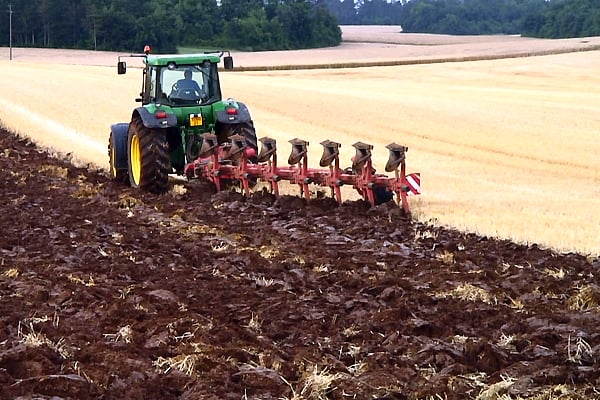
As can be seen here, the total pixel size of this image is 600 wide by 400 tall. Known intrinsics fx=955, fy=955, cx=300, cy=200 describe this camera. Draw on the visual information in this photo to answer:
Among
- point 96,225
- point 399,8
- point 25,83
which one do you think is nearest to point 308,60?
point 25,83

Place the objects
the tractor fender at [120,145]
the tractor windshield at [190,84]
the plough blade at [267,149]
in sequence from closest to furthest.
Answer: the plough blade at [267,149], the tractor windshield at [190,84], the tractor fender at [120,145]

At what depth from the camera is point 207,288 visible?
7059 mm

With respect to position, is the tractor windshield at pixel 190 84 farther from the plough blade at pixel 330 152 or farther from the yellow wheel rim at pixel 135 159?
the plough blade at pixel 330 152

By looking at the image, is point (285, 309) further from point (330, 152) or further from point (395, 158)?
point (330, 152)

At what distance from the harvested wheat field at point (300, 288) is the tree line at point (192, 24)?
65.3 metres

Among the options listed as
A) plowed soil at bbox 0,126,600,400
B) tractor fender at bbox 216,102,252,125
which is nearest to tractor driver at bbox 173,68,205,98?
tractor fender at bbox 216,102,252,125

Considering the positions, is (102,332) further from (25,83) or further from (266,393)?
(25,83)

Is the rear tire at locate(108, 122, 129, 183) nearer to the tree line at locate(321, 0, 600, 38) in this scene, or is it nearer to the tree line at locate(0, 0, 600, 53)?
the tree line at locate(0, 0, 600, 53)

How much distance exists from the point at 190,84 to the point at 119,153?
1.50m

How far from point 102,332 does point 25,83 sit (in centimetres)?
3375

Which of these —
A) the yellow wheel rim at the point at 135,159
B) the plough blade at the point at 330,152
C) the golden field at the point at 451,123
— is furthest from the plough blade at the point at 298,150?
the yellow wheel rim at the point at 135,159

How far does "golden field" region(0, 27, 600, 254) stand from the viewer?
11.2 metres

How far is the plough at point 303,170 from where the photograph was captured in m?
10.7

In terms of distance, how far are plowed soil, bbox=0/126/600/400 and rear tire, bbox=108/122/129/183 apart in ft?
9.19
